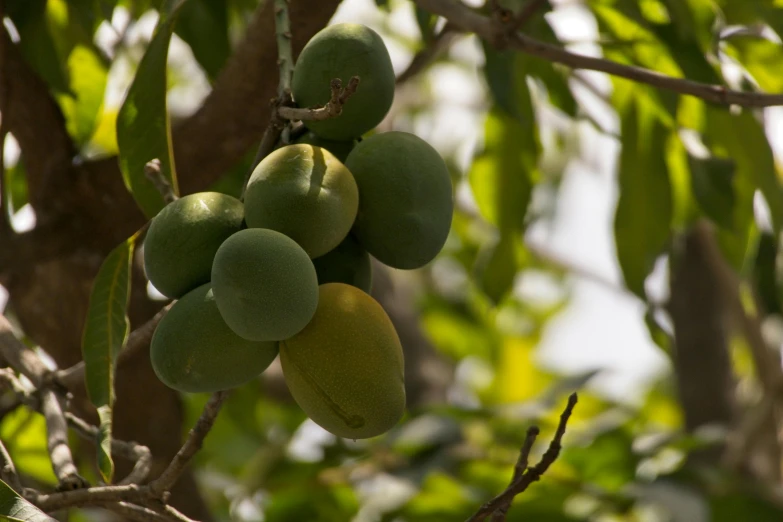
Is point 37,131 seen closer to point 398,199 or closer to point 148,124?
point 148,124

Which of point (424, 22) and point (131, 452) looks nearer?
point (131, 452)

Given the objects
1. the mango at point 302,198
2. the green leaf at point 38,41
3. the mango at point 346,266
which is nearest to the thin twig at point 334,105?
the mango at point 302,198

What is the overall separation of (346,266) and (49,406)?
35cm

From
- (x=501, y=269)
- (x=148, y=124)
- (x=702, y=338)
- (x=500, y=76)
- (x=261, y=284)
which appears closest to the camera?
(x=261, y=284)

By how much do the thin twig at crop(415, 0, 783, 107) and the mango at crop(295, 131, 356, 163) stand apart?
0.27 meters

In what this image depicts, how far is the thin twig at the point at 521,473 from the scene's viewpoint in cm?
83

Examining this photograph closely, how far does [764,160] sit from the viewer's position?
158 cm

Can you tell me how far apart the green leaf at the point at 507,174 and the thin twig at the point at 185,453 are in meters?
1.06

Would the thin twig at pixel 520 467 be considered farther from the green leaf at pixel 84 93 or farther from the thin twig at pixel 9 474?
the green leaf at pixel 84 93

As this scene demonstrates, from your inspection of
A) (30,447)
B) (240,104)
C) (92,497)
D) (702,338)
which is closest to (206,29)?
(240,104)

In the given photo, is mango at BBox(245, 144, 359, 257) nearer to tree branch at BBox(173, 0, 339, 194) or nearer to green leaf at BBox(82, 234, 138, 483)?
green leaf at BBox(82, 234, 138, 483)

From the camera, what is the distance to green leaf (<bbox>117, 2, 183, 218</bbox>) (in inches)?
43.5

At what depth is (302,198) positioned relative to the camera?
836 millimetres

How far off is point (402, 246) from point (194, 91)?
270cm
